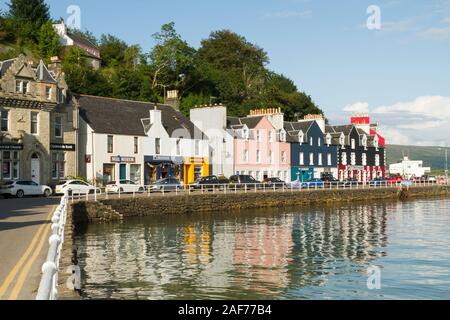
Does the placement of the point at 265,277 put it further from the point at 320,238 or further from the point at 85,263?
the point at 320,238

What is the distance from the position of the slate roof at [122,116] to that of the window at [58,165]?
4320mm

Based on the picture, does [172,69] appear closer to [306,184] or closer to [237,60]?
[237,60]

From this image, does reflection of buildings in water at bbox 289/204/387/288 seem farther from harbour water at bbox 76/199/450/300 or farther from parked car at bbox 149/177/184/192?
parked car at bbox 149/177/184/192

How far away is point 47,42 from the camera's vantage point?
90.1m

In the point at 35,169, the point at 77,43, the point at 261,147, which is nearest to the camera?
the point at 35,169

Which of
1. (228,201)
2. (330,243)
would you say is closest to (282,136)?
(228,201)

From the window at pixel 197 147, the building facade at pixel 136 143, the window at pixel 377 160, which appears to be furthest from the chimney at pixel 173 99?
the window at pixel 377 160

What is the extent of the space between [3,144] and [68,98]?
353 inches

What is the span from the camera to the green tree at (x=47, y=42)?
8844 centimetres

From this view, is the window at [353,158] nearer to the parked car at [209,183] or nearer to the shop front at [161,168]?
the parked car at [209,183]

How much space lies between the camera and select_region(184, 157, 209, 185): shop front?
64500 millimetres

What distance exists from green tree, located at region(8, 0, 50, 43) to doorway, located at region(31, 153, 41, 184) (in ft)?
163

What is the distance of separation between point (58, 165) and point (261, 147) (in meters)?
30.0
